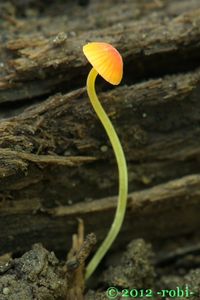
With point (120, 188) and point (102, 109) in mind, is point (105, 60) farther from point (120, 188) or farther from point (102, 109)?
point (120, 188)

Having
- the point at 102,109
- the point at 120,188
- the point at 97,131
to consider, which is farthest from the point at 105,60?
the point at 120,188

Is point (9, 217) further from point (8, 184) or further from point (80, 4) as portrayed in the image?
point (80, 4)

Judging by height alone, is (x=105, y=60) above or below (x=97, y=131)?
above

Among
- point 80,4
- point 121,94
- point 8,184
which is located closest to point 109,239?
point 8,184

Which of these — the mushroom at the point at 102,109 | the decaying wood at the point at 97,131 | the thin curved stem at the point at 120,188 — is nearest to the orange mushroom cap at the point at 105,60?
the mushroom at the point at 102,109

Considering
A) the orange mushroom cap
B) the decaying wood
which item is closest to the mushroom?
the orange mushroom cap

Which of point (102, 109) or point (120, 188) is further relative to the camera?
point (120, 188)

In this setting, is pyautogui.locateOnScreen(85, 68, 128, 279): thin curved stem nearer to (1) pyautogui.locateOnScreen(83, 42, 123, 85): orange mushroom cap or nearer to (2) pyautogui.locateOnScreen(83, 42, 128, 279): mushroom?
(2) pyautogui.locateOnScreen(83, 42, 128, 279): mushroom

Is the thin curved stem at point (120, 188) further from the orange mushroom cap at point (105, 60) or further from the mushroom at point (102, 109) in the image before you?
the orange mushroom cap at point (105, 60)
